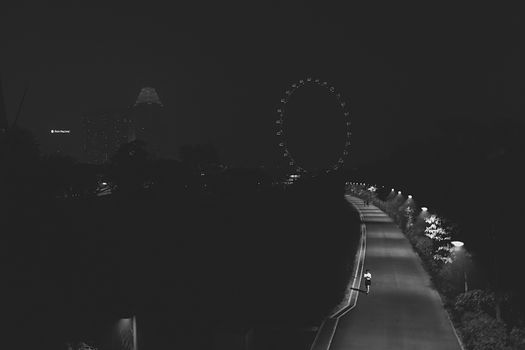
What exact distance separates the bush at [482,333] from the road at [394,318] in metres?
0.52

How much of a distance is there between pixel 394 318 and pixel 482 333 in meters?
3.76

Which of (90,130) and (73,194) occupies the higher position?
(90,130)

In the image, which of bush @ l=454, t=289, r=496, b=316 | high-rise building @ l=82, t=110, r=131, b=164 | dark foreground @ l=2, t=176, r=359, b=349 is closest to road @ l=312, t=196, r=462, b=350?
bush @ l=454, t=289, r=496, b=316

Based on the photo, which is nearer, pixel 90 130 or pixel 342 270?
pixel 342 270

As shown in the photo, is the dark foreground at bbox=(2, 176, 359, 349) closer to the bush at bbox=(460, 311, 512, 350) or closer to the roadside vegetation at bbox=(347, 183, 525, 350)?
the roadside vegetation at bbox=(347, 183, 525, 350)

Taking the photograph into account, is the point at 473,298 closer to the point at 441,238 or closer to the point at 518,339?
the point at 518,339

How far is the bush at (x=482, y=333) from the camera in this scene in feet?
40.1

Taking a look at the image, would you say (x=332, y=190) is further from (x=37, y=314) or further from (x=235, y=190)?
(x=37, y=314)

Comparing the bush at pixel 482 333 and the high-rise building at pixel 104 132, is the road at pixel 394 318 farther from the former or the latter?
the high-rise building at pixel 104 132

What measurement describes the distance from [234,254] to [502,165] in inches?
724

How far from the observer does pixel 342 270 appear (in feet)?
85.5

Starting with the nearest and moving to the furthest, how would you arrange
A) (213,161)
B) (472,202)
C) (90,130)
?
(472,202) → (213,161) → (90,130)

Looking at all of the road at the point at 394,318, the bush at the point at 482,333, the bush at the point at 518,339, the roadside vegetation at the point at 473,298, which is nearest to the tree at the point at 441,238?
the roadside vegetation at the point at 473,298

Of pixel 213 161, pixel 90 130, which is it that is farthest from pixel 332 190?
pixel 90 130
